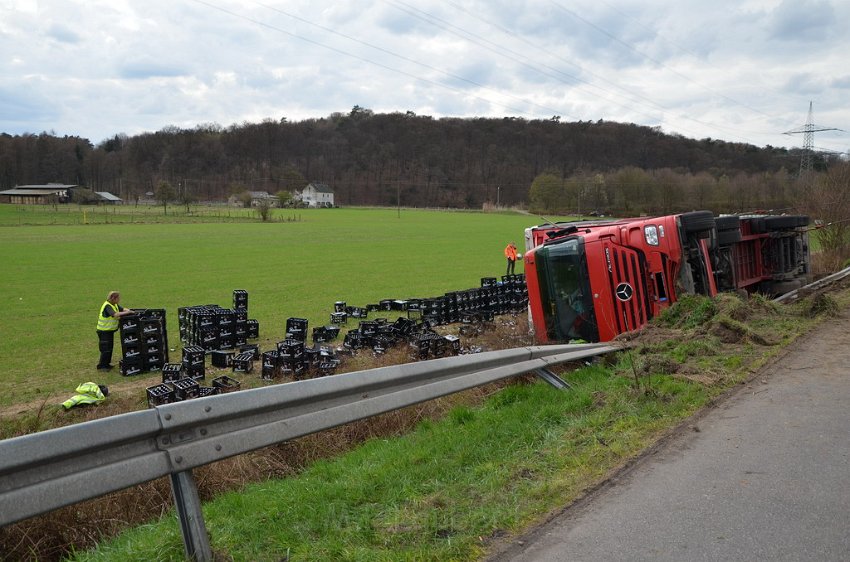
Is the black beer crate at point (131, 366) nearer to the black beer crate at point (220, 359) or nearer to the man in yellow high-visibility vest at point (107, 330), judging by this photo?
the man in yellow high-visibility vest at point (107, 330)

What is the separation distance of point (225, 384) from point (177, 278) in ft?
64.6

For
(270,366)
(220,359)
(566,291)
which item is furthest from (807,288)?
(220,359)

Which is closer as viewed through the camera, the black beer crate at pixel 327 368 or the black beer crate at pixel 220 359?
→ the black beer crate at pixel 327 368

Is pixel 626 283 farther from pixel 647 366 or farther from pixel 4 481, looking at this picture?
pixel 4 481

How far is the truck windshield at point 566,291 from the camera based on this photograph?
1209 cm

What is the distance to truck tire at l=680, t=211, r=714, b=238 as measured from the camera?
12.2 meters

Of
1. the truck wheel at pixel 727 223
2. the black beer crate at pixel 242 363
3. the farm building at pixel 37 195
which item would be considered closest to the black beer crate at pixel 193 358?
the black beer crate at pixel 242 363

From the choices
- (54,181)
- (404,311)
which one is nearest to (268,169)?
(54,181)

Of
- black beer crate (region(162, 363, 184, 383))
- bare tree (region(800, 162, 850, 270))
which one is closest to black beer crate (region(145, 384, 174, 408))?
black beer crate (region(162, 363, 184, 383))

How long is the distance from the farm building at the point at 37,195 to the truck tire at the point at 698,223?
422ft

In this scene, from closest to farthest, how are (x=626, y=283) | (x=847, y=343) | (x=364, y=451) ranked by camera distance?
1. (x=364, y=451)
2. (x=847, y=343)
3. (x=626, y=283)

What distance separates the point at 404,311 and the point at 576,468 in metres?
16.1

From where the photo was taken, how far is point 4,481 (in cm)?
290

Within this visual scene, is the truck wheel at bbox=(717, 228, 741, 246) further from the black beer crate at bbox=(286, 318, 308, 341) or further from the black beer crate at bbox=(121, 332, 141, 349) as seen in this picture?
the black beer crate at bbox=(121, 332, 141, 349)
